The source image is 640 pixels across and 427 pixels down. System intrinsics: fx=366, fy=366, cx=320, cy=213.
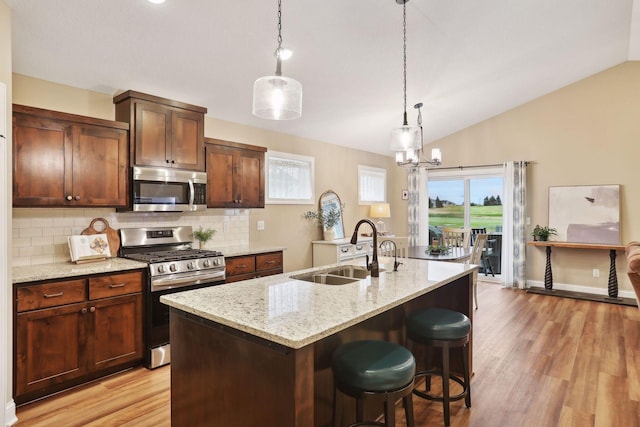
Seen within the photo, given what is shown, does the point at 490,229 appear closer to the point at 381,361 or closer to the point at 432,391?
the point at 432,391

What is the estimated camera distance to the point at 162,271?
3.16m

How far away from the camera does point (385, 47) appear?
3.78 metres

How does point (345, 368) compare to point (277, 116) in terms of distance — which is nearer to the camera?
point (345, 368)

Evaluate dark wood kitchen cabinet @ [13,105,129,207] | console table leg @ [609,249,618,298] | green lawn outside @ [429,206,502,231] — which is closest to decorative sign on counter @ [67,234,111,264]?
dark wood kitchen cabinet @ [13,105,129,207]

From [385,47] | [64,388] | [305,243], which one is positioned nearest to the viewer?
[64,388]

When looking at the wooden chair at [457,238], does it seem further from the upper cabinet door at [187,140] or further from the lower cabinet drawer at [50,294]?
the lower cabinet drawer at [50,294]

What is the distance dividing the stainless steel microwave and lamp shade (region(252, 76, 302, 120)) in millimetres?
1920

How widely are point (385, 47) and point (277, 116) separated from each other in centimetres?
229

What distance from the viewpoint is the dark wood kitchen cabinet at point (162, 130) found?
3.34m

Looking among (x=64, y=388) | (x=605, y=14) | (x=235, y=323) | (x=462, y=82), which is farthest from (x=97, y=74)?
(x=605, y=14)

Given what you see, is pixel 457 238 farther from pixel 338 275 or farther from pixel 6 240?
pixel 6 240

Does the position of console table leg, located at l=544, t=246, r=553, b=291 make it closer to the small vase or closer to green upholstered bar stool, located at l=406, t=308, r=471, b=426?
the small vase

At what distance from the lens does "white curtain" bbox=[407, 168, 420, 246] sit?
A: 7.39 meters

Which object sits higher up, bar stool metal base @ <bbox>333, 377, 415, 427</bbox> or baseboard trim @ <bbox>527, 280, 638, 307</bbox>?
bar stool metal base @ <bbox>333, 377, 415, 427</bbox>
